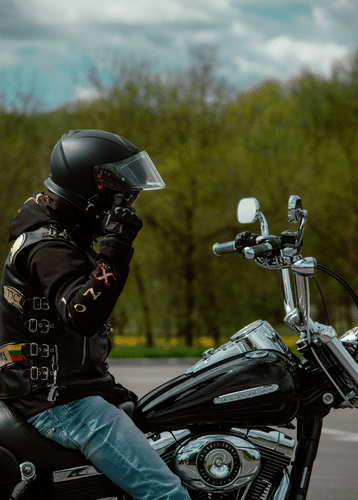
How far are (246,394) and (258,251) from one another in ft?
1.59

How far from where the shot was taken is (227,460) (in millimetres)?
2178

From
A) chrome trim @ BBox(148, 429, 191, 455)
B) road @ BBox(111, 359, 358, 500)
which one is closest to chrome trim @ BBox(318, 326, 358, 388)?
chrome trim @ BBox(148, 429, 191, 455)

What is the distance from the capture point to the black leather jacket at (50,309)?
6.64 feet

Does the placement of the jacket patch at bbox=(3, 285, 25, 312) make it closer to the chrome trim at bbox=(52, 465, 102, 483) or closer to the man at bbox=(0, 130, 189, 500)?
the man at bbox=(0, 130, 189, 500)

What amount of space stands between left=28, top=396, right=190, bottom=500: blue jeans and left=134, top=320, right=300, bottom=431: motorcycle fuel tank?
0.14 meters

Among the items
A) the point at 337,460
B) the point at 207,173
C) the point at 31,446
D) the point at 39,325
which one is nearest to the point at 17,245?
the point at 39,325

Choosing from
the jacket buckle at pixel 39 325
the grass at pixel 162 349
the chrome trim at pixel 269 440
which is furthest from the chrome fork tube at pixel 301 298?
the grass at pixel 162 349

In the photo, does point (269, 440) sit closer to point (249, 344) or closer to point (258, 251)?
point (249, 344)

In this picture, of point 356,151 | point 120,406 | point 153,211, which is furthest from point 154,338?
point 120,406

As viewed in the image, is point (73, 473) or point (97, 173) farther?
point (97, 173)

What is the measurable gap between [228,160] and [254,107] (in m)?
6.17

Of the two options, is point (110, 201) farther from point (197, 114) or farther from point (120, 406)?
point (197, 114)

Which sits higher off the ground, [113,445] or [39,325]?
[39,325]

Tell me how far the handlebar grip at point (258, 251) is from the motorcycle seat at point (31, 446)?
0.85m
